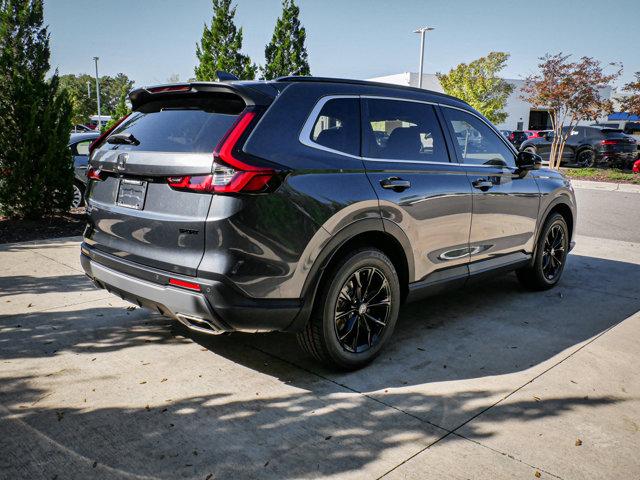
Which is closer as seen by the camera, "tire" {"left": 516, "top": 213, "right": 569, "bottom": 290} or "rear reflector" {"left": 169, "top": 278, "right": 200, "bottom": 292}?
"rear reflector" {"left": 169, "top": 278, "right": 200, "bottom": 292}

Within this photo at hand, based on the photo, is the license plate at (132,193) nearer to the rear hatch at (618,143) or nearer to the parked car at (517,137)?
the rear hatch at (618,143)

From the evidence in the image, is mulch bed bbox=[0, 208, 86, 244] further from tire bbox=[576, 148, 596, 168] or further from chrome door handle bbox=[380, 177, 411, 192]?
tire bbox=[576, 148, 596, 168]

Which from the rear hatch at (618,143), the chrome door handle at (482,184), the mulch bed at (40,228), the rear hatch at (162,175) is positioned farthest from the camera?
the rear hatch at (618,143)

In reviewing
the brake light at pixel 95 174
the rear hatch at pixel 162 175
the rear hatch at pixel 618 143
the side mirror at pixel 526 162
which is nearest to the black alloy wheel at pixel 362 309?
the rear hatch at pixel 162 175

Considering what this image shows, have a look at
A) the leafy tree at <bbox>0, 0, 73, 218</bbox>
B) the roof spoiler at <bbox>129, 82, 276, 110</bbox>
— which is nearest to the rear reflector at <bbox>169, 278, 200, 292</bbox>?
the roof spoiler at <bbox>129, 82, 276, 110</bbox>

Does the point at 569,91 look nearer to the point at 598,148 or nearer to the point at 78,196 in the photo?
the point at 598,148

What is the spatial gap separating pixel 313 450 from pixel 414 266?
1.68 m

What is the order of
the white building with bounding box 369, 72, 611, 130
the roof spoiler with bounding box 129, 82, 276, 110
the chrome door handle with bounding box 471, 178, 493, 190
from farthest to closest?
the white building with bounding box 369, 72, 611, 130 → the chrome door handle with bounding box 471, 178, 493, 190 → the roof spoiler with bounding box 129, 82, 276, 110

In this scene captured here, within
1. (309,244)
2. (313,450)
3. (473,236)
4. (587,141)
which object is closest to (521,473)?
(313,450)

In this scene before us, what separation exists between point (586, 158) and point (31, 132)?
22.2 meters

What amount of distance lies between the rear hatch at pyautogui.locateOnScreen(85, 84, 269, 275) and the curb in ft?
55.0

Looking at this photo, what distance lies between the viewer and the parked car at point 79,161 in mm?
10281

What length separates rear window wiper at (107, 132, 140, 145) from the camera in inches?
139

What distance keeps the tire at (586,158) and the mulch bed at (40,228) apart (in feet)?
70.0
